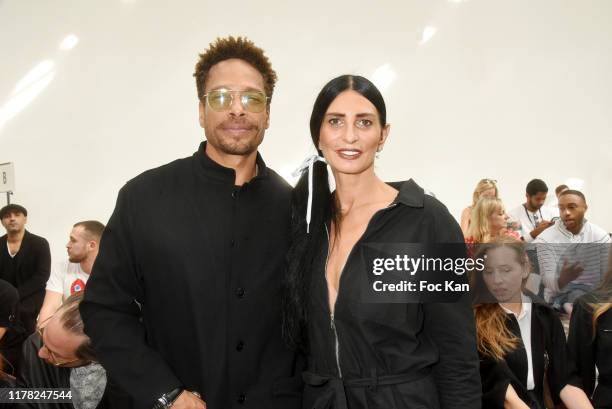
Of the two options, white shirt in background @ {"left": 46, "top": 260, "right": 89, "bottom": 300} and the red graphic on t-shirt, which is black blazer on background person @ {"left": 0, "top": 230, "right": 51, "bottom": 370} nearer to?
white shirt in background @ {"left": 46, "top": 260, "right": 89, "bottom": 300}

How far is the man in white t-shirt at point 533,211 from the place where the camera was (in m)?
5.97

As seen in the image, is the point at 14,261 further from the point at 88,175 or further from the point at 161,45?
the point at 161,45

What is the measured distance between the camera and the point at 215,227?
5.17ft

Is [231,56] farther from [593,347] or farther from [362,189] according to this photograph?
[593,347]

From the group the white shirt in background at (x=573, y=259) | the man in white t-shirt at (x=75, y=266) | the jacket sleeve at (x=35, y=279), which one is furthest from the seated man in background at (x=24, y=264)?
the white shirt in background at (x=573, y=259)

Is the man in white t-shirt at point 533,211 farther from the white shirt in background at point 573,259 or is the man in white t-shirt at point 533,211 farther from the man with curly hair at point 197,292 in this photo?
the man with curly hair at point 197,292

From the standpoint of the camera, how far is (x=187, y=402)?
1.41m

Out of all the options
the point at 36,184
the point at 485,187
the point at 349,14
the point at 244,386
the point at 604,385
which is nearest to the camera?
the point at 244,386

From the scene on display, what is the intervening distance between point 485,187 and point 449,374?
403 centimetres

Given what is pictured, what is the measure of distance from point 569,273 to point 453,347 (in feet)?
4.30

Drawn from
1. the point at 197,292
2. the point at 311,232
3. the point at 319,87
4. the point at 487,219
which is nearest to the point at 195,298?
the point at 197,292

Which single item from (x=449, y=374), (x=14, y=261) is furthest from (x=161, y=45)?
(x=449, y=374)

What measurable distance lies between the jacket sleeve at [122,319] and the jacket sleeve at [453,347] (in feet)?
2.17

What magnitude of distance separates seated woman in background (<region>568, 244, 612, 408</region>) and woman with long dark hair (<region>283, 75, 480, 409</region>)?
99 cm
